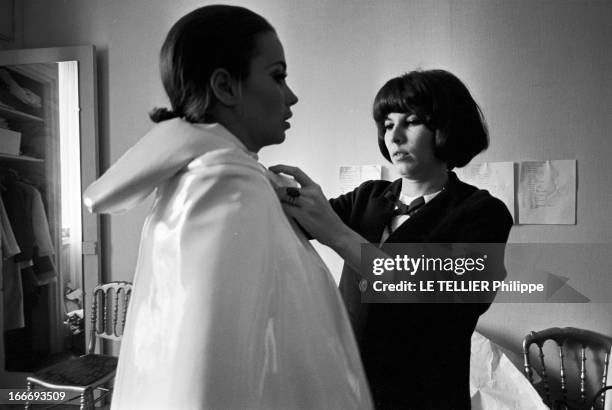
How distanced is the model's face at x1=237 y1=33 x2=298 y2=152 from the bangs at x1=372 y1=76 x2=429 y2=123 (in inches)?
9.9

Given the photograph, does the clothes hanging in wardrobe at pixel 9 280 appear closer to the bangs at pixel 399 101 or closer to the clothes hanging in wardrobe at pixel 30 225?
the clothes hanging in wardrobe at pixel 30 225

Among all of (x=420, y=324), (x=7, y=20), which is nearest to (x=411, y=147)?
(x=420, y=324)

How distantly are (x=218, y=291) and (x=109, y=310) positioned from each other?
1.19 meters

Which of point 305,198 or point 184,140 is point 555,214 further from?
point 184,140

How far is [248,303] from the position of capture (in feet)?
1.01

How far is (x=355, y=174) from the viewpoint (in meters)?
0.96


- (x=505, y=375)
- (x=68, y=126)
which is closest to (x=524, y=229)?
(x=505, y=375)

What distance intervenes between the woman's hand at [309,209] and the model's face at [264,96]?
0.18 feet

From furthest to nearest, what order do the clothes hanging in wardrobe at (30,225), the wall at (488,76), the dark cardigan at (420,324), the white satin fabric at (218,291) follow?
the clothes hanging in wardrobe at (30,225), the wall at (488,76), the dark cardigan at (420,324), the white satin fabric at (218,291)

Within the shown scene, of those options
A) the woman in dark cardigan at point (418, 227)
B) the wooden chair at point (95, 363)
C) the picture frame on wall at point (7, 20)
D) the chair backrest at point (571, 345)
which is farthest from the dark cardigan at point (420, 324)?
the picture frame on wall at point (7, 20)

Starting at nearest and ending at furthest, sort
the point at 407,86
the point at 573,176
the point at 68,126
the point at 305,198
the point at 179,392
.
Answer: the point at 179,392, the point at 305,198, the point at 407,86, the point at 573,176, the point at 68,126

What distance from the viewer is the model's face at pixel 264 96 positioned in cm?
37

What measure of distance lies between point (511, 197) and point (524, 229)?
8 cm

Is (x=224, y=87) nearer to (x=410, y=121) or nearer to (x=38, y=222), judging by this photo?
(x=410, y=121)
